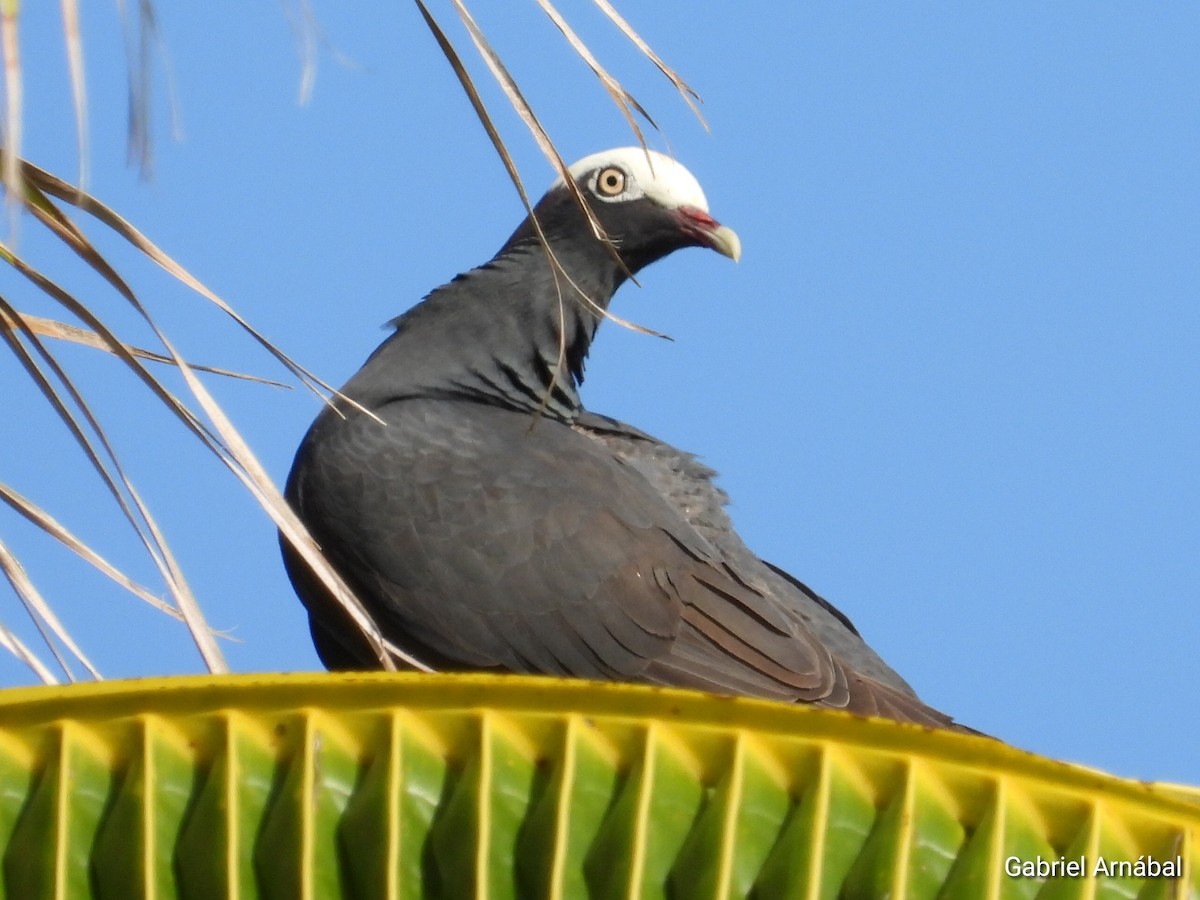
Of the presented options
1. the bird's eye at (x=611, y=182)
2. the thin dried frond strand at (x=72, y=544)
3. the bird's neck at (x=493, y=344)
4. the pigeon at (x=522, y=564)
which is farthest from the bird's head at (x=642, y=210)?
the thin dried frond strand at (x=72, y=544)

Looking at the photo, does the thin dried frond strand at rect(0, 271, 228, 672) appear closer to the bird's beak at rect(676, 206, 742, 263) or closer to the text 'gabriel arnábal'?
the text 'gabriel arnábal'

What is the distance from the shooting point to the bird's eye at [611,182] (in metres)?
5.27

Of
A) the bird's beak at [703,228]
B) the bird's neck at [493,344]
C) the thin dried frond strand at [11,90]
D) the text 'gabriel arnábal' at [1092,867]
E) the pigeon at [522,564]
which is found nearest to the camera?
the thin dried frond strand at [11,90]

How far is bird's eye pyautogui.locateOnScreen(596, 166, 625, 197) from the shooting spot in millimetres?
5270

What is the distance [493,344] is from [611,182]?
2.38 ft

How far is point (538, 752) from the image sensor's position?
185cm

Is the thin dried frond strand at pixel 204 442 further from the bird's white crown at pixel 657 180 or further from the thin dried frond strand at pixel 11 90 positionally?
the bird's white crown at pixel 657 180

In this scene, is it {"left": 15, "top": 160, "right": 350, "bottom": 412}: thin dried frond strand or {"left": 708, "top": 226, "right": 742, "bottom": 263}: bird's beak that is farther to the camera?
{"left": 708, "top": 226, "right": 742, "bottom": 263}: bird's beak

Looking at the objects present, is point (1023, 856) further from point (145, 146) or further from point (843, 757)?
point (145, 146)

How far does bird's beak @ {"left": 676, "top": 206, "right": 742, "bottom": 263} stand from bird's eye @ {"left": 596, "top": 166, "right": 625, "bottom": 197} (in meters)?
0.19

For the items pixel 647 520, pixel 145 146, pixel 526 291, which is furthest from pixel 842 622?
pixel 145 146

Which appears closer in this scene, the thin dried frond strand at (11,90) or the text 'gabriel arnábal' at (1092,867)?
the thin dried frond strand at (11,90)

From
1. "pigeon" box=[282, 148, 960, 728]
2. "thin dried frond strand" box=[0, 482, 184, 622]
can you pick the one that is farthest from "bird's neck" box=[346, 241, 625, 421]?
"thin dried frond strand" box=[0, 482, 184, 622]

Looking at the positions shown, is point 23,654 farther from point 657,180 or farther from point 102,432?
point 657,180
